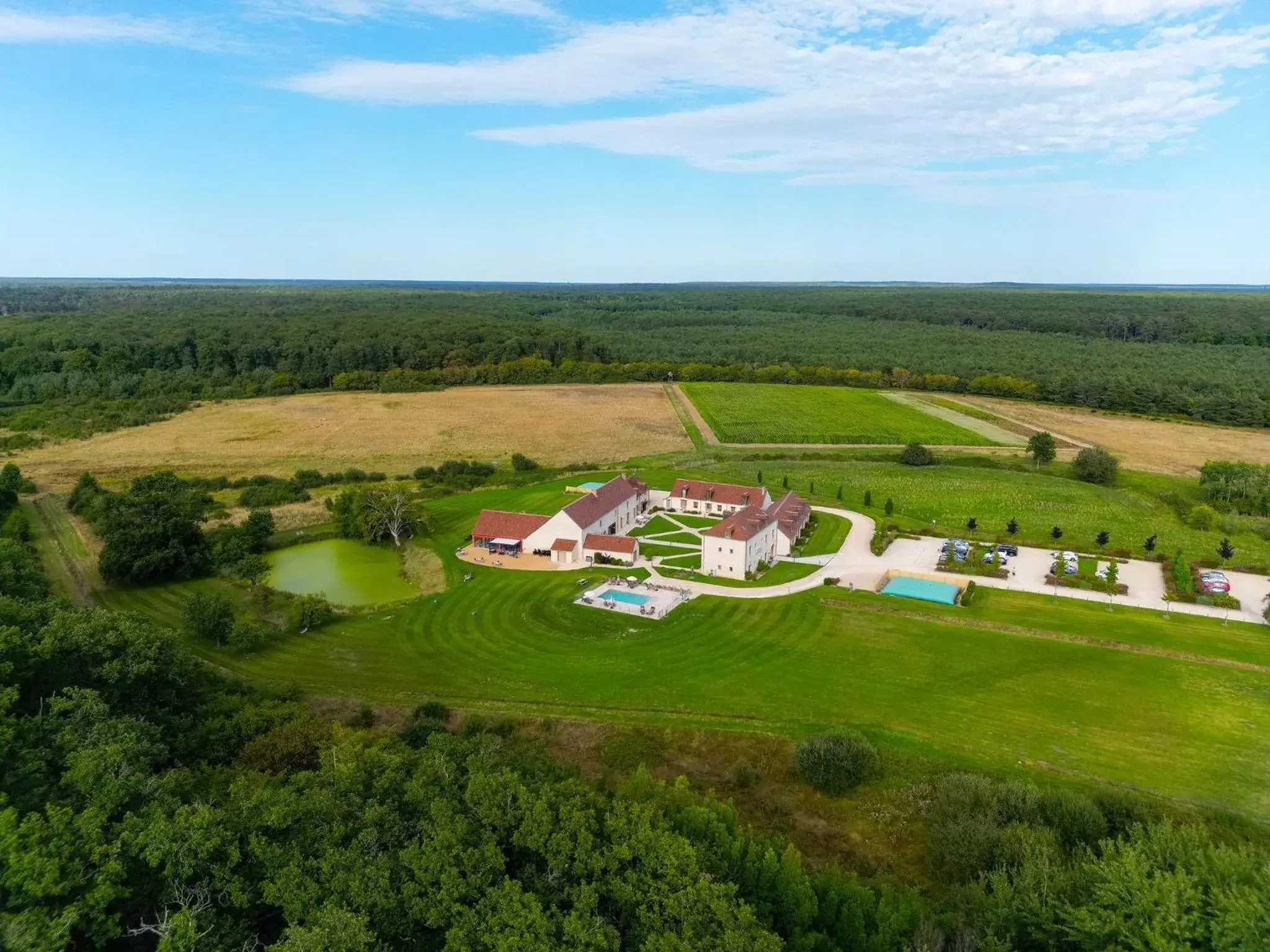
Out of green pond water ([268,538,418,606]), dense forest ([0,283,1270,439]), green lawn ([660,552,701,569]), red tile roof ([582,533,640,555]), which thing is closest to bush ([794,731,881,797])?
green lawn ([660,552,701,569])

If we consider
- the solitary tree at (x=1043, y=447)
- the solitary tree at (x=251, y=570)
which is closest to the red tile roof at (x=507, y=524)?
the solitary tree at (x=251, y=570)

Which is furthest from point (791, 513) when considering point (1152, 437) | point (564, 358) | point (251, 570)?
point (564, 358)

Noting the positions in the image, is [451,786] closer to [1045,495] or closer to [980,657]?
[980,657]

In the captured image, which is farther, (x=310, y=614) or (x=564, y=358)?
(x=564, y=358)

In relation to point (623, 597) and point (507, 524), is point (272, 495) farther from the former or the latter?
point (623, 597)

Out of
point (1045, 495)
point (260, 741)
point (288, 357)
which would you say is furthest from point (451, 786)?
point (288, 357)

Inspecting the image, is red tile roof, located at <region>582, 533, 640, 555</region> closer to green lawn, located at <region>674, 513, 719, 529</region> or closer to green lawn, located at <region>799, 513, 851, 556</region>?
green lawn, located at <region>674, 513, 719, 529</region>
